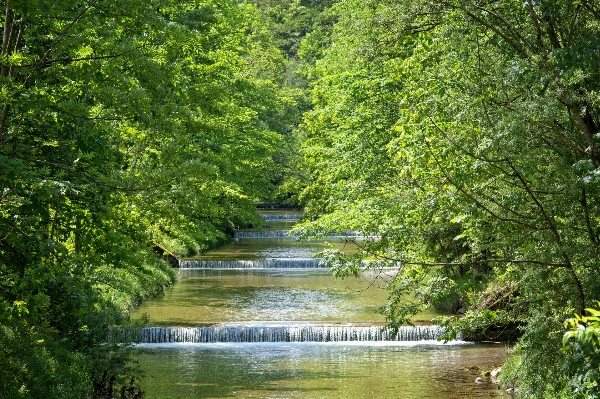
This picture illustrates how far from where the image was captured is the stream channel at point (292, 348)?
13930 mm

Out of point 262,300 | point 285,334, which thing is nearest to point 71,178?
point 285,334

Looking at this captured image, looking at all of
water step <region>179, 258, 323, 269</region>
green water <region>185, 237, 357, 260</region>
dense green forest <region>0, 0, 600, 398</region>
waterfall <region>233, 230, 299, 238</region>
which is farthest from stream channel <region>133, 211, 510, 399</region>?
waterfall <region>233, 230, 299, 238</region>

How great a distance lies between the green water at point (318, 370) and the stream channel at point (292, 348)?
19 mm

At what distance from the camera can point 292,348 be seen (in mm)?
17734

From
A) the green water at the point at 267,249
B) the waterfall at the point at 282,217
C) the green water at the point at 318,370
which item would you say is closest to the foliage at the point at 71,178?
the green water at the point at 318,370

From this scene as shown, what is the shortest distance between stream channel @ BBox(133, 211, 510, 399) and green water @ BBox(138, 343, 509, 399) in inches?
0.8

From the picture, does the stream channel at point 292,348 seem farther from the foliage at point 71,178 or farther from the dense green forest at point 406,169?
the foliage at point 71,178

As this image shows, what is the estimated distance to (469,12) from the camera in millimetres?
8883

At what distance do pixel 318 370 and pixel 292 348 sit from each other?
7.53ft

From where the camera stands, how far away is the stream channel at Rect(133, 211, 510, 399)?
13.9 meters

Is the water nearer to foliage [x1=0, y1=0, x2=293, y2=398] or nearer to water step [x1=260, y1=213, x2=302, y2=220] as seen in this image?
foliage [x1=0, y1=0, x2=293, y2=398]

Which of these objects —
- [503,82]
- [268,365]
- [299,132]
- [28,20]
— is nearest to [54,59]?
[28,20]

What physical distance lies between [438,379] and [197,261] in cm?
1772

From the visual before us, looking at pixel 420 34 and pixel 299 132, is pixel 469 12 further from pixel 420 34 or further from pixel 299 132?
pixel 299 132
